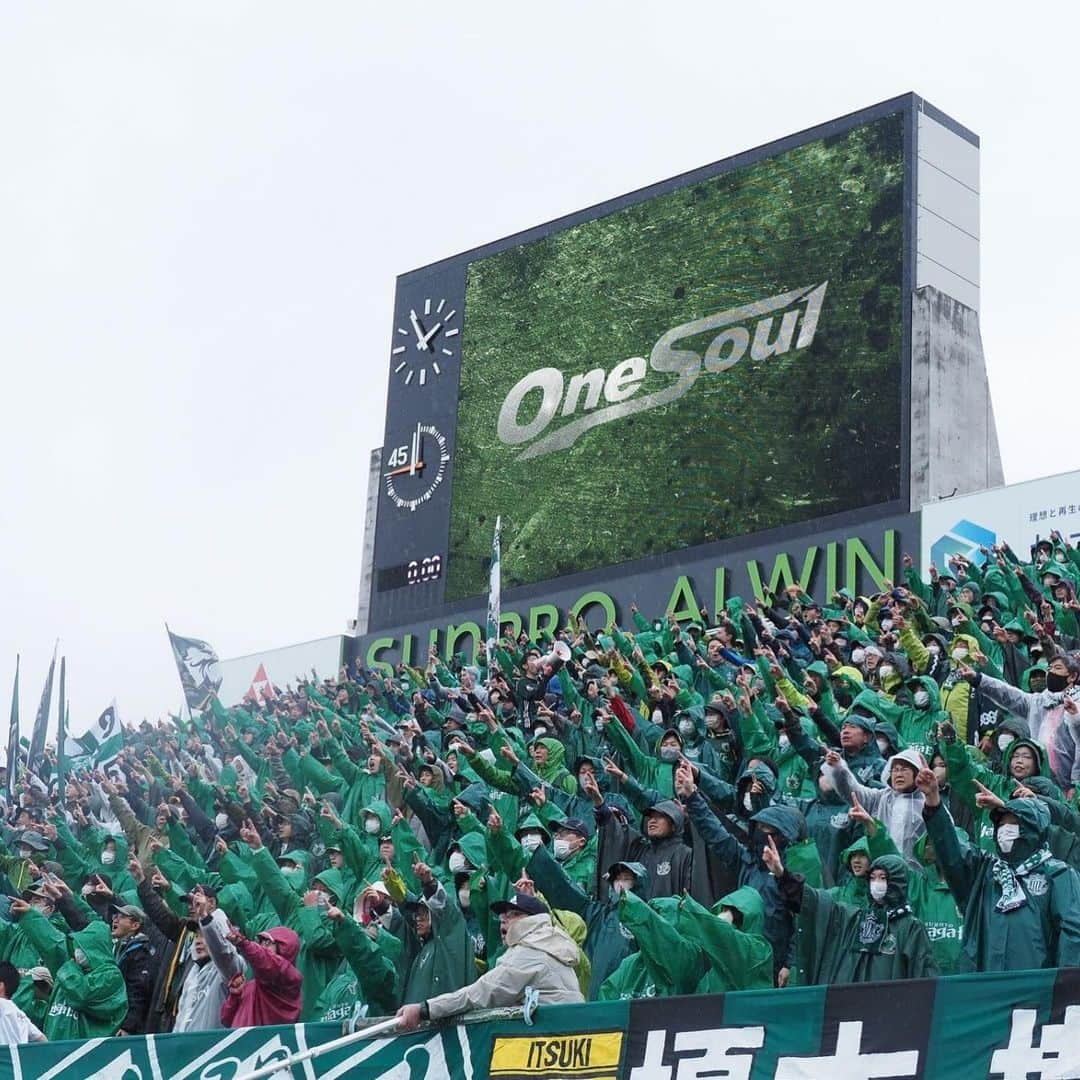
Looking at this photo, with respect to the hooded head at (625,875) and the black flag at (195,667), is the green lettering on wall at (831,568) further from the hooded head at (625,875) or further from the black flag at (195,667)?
the hooded head at (625,875)

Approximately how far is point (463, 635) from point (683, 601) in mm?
4239

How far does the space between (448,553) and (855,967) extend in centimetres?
1978

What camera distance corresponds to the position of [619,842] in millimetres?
10984

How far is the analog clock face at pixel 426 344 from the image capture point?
29078 millimetres

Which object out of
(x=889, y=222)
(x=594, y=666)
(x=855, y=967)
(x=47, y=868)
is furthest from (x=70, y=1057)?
(x=889, y=222)

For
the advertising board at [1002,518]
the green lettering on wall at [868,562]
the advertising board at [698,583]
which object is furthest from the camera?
the advertising board at [698,583]

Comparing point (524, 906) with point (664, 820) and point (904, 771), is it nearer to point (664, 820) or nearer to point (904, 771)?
point (664, 820)

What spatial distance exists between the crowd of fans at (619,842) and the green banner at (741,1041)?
0.27m

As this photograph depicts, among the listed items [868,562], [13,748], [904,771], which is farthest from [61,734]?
[904,771]

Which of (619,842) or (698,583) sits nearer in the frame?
(619,842)

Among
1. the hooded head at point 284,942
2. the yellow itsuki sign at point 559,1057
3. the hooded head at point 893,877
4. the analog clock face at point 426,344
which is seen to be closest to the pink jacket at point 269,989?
the hooded head at point 284,942

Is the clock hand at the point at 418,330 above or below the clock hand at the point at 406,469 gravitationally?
above

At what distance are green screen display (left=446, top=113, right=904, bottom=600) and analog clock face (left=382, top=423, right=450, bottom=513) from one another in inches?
16.0

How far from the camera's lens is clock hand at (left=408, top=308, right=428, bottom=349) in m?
29.4
